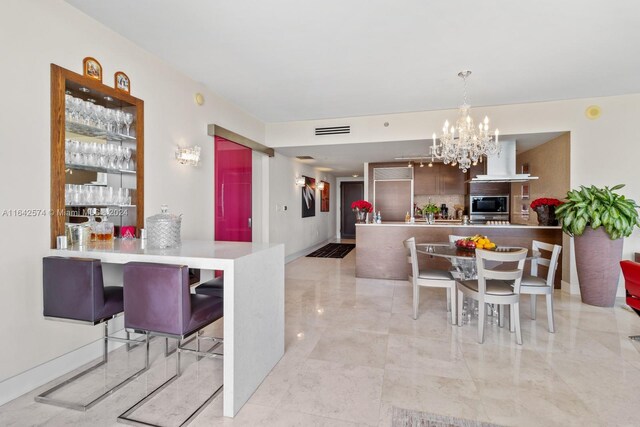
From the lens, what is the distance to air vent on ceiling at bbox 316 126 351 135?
545 centimetres

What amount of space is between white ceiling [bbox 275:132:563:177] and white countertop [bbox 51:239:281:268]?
3.83 meters

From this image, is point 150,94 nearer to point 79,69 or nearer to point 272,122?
point 79,69

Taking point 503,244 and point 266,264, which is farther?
point 503,244

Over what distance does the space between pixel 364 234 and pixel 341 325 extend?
2.41 meters

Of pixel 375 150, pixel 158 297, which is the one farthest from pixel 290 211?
pixel 158 297

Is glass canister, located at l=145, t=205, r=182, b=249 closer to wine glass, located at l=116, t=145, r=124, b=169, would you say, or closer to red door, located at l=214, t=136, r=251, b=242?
wine glass, located at l=116, t=145, r=124, b=169

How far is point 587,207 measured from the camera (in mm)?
3922

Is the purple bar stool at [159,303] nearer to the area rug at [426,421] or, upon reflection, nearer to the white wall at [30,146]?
the white wall at [30,146]

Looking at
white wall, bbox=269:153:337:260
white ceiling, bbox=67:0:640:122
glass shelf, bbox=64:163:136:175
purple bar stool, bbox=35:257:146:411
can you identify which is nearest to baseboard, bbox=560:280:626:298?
white ceiling, bbox=67:0:640:122

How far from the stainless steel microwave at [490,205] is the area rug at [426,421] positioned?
228 inches

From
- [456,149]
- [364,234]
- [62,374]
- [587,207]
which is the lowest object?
[62,374]

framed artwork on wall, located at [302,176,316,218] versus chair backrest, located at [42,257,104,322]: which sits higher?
framed artwork on wall, located at [302,176,316,218]

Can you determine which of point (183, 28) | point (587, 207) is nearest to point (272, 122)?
point (183, 28)

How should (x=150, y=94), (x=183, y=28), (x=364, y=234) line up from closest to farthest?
(x=183, y=28) < (x=150, y=94) < (x=364, y=234)
